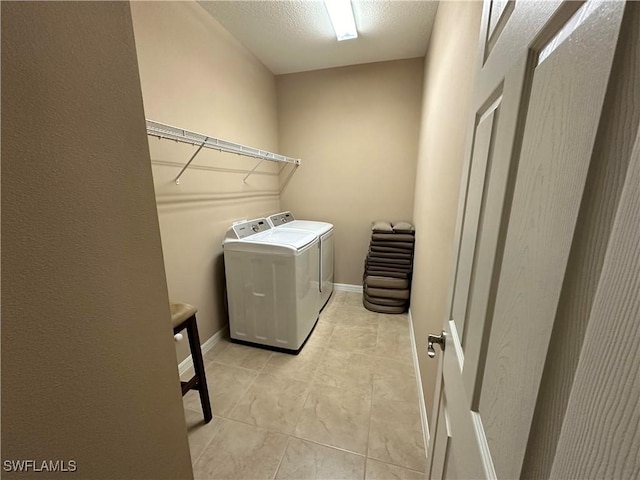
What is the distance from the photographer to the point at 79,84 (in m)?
0.55

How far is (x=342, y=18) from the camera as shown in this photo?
2096 mm

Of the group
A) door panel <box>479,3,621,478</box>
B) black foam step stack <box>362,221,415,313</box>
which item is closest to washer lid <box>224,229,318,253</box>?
black foam step stack <box>362,221,415,313</box>

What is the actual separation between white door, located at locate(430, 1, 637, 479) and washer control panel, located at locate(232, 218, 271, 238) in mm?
1927

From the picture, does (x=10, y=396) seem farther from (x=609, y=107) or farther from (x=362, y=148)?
(x=362, y=148)

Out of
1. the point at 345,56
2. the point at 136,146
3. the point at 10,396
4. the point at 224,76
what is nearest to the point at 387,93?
the point at 345,56

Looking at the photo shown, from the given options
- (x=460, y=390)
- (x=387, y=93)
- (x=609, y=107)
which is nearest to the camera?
(x=609, y=107)

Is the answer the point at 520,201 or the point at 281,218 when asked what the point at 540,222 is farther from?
the point at 281,218

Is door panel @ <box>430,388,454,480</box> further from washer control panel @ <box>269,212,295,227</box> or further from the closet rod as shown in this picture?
washer control panel @ <box>269,212,295,227</box>

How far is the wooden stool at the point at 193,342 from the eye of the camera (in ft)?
4.55

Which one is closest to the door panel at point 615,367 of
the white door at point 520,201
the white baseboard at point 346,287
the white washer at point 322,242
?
the white door at point 520,201

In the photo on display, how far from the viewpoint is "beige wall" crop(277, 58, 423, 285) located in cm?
290

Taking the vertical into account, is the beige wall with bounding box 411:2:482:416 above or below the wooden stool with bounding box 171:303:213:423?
above

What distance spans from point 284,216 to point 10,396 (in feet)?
9.13

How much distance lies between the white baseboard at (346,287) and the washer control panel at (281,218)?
1097 mm
